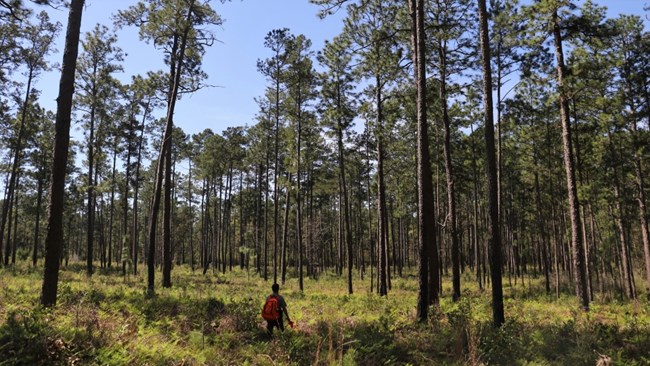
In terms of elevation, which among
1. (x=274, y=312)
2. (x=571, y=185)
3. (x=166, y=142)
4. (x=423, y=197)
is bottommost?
(x=274, y=312)

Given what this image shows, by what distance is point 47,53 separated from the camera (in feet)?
86.1

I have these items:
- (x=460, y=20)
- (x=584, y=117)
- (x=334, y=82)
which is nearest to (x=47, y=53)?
(x=334, y=82)

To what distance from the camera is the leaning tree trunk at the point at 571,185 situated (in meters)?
14.8

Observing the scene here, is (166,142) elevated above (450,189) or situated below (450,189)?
above

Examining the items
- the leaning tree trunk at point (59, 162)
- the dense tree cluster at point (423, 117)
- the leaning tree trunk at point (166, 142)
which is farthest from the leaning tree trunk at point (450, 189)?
the leaning tree trunk at point (59, 162)

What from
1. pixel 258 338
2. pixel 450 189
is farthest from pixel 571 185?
pixel 258 338

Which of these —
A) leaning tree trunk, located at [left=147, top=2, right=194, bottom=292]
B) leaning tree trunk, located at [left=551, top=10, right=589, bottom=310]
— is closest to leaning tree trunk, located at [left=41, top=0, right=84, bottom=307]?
leaning tree trunk, located at [left=147, top=2, right=194, bottom=292]

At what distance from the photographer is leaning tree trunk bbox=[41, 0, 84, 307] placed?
9.45m

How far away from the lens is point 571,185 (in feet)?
50.8

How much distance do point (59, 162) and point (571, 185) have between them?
16846 millimetres

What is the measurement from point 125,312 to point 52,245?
2.54 metres

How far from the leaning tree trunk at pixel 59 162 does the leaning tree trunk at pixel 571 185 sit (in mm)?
16476

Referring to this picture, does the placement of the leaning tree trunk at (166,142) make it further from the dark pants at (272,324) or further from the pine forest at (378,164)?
the dark pants at (272,324)

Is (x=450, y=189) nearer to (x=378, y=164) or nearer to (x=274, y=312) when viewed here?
(x=378, y=164)
